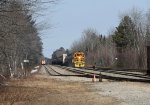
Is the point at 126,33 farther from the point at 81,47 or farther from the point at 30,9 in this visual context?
the point at 30,9

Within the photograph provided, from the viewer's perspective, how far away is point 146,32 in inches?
4803

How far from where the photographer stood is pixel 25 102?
18281 mm

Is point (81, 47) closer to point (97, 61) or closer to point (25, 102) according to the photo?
point (97, 61)

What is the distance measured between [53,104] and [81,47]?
164622mm

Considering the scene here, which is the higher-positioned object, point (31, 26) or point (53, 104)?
point (31, 26)

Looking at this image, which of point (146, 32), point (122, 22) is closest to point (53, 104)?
point (146, 32)

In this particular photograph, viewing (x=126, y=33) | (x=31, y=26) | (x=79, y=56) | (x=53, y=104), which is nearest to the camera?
(x=53, y=104)

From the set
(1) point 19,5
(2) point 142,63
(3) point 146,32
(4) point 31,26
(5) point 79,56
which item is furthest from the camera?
(3) point 146,32

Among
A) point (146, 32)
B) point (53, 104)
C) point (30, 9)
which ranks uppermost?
point (146, 32)

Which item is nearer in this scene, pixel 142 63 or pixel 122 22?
pixel 142 63

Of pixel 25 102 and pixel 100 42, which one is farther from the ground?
pixel 100 42

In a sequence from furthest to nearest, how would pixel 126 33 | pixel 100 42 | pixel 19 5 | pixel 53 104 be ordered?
pixel 100 42
pixel 126 33
pixel 53 104
pixel 19 5

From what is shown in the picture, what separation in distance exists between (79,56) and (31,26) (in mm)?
65864

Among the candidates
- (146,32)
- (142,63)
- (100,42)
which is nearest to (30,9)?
(142,63)
